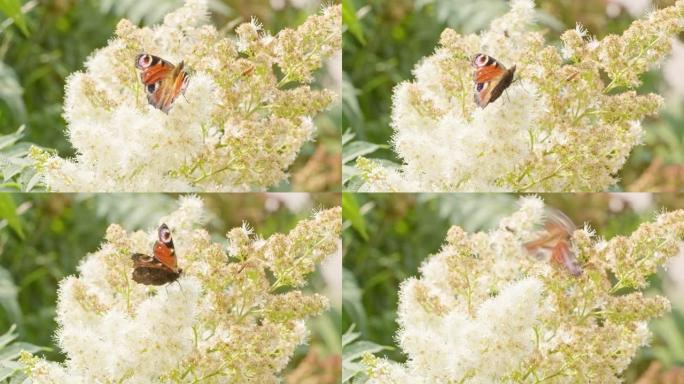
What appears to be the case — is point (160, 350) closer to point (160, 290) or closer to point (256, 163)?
point (160, 290)

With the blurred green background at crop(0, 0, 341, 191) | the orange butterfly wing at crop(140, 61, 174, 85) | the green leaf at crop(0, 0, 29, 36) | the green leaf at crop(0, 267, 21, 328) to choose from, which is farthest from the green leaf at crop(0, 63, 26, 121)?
the orange butterfly wing at crop(140, 61, 174, 85)

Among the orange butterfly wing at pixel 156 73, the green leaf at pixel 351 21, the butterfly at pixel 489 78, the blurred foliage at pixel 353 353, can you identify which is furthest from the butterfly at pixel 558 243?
the orange butterfly wing at pixel 156 73

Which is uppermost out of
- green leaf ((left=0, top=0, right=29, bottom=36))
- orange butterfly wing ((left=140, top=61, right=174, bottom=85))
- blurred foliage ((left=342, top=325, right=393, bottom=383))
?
green leaf ((left=0, top=0, right=29, bottom=36))

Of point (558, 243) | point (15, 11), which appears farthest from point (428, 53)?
point (15, 11)

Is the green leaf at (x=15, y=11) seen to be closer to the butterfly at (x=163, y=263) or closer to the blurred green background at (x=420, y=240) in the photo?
the butterfly at (x=163, y=263)

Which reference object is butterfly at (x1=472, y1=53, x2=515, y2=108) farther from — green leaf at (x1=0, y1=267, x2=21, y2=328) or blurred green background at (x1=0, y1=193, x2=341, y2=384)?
green leaf at (x1=0, y1=267, x2=21, y2=328)

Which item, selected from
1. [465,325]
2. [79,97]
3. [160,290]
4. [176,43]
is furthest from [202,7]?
[465,325]

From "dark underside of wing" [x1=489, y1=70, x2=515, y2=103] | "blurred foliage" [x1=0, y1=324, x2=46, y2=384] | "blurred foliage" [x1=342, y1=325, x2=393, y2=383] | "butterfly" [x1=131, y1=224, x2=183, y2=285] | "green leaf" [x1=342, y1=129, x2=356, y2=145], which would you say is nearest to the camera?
"butterfly" [x1=131, y1=224, x2=183, y2=285]
